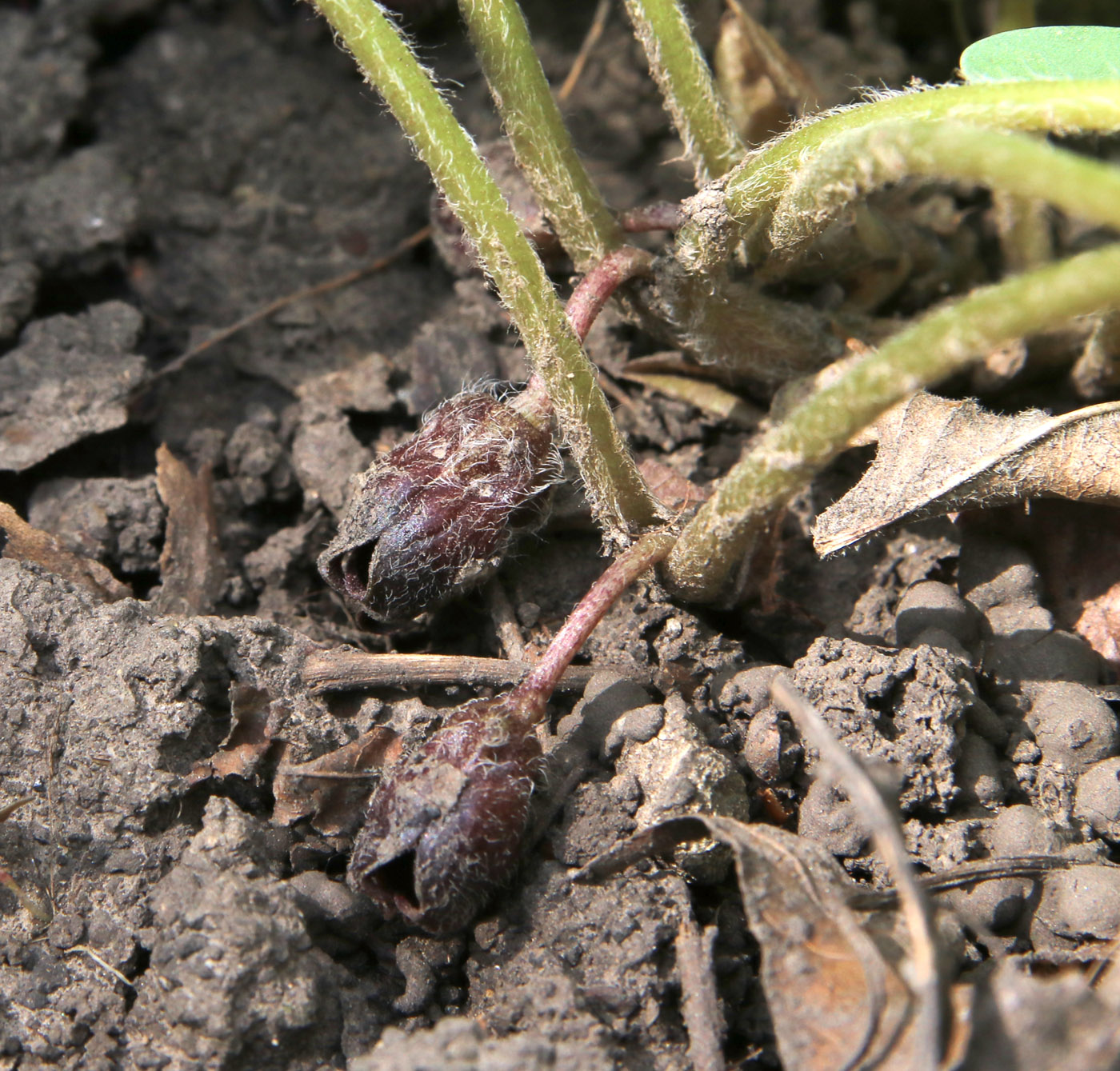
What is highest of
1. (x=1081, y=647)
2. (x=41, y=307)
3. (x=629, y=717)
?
(x=41, y=307)

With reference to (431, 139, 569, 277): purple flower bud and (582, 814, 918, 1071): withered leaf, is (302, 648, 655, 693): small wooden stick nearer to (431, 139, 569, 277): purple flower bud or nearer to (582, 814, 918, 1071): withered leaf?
(582, 814, 918, 1071): withered leaf

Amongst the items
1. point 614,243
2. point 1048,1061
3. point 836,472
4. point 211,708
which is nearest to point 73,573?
point 211,708

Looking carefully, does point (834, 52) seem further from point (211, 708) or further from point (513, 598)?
point (211, 708)

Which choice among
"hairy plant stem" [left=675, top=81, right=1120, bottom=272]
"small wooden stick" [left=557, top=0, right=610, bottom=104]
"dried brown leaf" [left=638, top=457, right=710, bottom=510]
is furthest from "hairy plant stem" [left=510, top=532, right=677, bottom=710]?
"small wooden stick" [left=557, top=0, right=610, bottom=104]

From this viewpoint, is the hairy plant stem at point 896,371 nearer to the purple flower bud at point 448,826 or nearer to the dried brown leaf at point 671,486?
the dried brown leaf at point 671,486

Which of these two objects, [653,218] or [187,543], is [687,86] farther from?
[187,543]

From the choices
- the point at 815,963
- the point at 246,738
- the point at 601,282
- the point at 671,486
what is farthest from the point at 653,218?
the point at 815,963
